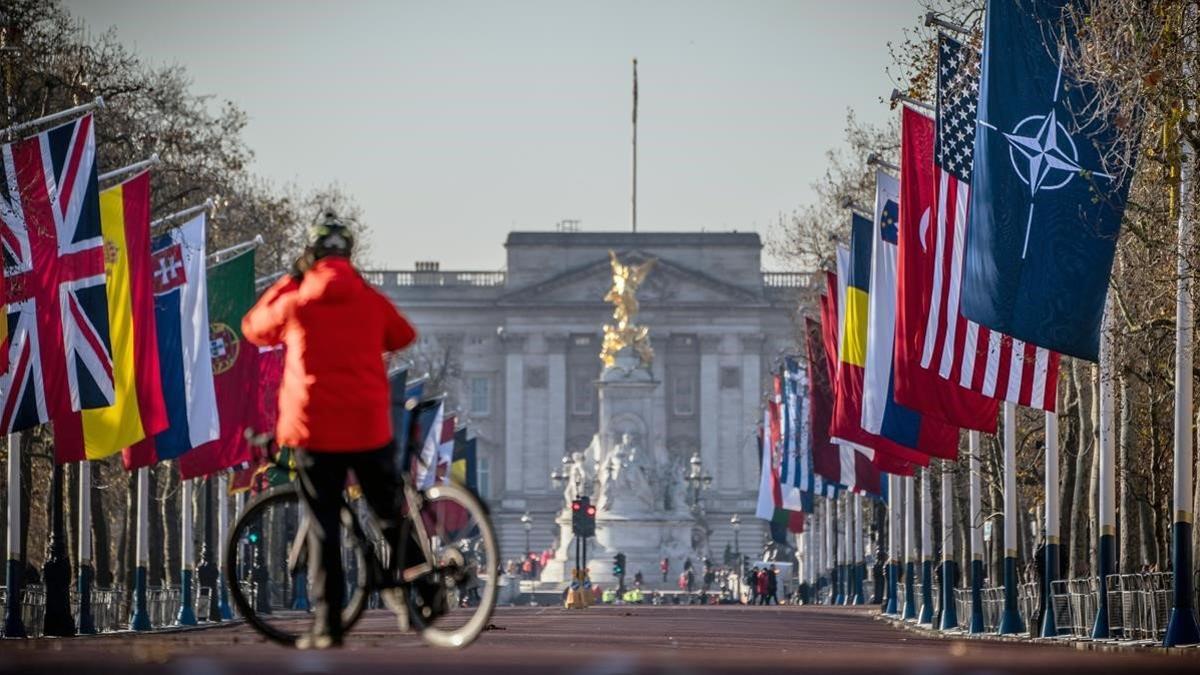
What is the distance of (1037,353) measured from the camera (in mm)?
36812

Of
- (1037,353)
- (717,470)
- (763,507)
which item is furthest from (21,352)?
(717,470)

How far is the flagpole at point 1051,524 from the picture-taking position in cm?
3941

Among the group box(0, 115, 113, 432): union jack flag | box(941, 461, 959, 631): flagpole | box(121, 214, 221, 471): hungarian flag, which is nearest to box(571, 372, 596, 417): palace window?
box(941, 461, 959, 631): flagpole

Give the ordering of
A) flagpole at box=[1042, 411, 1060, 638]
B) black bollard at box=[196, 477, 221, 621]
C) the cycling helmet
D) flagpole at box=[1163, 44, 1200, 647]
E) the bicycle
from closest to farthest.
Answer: the bicycle, the cycling helmet, flagpole at box=[1163, 44, 1200, 647], flagpole at box=[1042, 411, 1060, 638], black bollard at box=[196, 477, 221, 621]

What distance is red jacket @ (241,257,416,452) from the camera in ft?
53.4

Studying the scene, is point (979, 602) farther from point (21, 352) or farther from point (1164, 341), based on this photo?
point (21, 352)

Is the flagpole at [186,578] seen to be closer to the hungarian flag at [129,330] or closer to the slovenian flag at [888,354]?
the hungarian flag at [129,330]

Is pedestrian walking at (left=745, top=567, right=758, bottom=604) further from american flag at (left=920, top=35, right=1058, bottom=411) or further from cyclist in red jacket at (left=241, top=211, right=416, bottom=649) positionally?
cyclist in red jacket at (left=241, top=211, right=416, bottom=649)

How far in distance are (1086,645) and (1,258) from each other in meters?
14.8

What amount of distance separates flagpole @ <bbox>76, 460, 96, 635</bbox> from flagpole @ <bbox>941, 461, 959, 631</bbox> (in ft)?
48.5

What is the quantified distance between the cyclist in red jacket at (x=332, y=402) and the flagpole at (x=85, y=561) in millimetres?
30524

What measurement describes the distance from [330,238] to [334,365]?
0.92 m

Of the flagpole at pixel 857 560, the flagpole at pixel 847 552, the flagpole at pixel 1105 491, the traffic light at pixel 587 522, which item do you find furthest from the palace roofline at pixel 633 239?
the flagpole at pixel 1105 491

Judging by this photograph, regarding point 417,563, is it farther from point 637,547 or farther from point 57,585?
point 637,547
